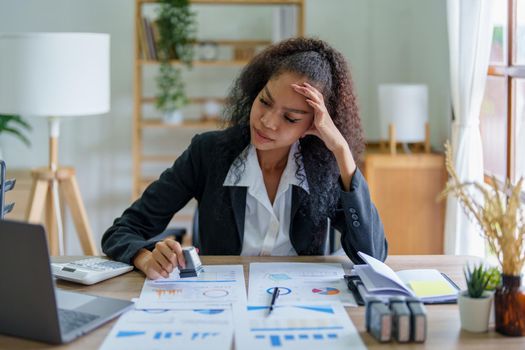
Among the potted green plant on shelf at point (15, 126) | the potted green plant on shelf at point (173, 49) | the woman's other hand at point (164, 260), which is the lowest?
the woman's other hand at point (164, 260)

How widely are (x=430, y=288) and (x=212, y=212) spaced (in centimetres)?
72

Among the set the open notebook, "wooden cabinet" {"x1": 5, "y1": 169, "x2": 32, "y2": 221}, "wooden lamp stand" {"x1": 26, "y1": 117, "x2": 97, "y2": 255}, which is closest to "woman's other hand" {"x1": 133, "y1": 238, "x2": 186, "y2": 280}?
the open notebook

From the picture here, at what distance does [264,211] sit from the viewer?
7.07 ft

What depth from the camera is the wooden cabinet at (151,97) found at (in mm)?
3904

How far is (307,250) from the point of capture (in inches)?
84.5

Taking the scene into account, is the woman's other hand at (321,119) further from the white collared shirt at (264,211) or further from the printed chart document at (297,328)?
the printed chart document at (297,328)

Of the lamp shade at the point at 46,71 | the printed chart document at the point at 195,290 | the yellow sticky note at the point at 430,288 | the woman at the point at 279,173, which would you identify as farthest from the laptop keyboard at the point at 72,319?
the lamp shade at the point at 46,71

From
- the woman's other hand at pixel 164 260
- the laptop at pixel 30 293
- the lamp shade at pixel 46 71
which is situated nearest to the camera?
the laptop at pixel 30 293

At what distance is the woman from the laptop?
0.56 meters

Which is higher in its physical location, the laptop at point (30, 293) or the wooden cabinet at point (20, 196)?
the laptop at point (30, 293)

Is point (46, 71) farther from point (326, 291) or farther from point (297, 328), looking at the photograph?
point (297, 328)

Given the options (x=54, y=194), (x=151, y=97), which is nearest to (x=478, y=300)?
(x=54, y=194)

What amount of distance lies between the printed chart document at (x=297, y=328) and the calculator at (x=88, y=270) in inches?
15.6

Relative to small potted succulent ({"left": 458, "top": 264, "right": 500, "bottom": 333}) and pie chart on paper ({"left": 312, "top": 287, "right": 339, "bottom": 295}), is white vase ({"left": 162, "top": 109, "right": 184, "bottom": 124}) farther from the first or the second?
small potted succulent ({"left": 458, "top": 264, "right": 500, "bottom": 333})
